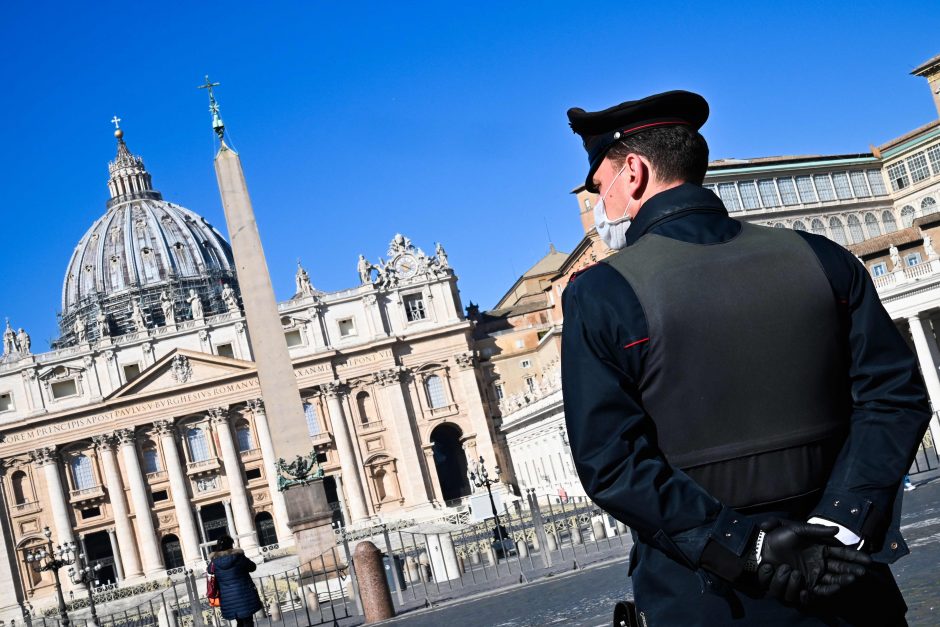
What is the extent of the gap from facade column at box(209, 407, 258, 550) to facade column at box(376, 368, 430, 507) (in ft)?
27.9

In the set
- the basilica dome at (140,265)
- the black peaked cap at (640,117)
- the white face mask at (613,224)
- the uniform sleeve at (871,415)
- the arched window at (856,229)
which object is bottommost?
the uniform sleeve at (871,415)

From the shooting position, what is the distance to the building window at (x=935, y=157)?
55062 millimetres

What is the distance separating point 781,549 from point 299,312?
65824mm

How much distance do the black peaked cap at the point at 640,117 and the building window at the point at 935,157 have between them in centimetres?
5614

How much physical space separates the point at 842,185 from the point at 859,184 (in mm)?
1029

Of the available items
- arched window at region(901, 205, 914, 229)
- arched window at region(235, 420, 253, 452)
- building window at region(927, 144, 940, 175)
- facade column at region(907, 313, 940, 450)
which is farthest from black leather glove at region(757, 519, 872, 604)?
arched window at region(235, 420, 253, 452)

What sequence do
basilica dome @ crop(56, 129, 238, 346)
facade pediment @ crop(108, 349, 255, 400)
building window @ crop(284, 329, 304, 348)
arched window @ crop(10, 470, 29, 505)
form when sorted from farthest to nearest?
basilica dome @ crop(56, 129, 238, 346), building window @ crop(284, 329, 304, 348), facade pediment @ crop(108, 349, 255, 400), arched window @ crop(10, 470, 29, 505)

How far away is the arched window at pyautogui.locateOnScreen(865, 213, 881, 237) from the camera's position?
59.3 m

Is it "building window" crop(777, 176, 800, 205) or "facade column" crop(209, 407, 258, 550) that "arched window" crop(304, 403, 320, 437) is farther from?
"building window" crop(777, 176, 800, 205)

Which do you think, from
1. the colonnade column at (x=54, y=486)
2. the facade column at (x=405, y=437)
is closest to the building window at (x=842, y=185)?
the facade column at (x=405, y=437)

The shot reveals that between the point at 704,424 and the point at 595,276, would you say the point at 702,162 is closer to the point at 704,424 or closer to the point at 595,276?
the point at 595,276

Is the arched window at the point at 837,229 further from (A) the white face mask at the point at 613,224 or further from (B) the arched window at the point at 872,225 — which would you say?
(A) the white face mask at the point at 613,224

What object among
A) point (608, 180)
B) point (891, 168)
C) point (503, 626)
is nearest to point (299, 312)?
point (891, 168)

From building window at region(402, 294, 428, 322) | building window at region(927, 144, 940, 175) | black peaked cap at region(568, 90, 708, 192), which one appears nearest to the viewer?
black peaked cap at region(568, 90, 708, 192)
